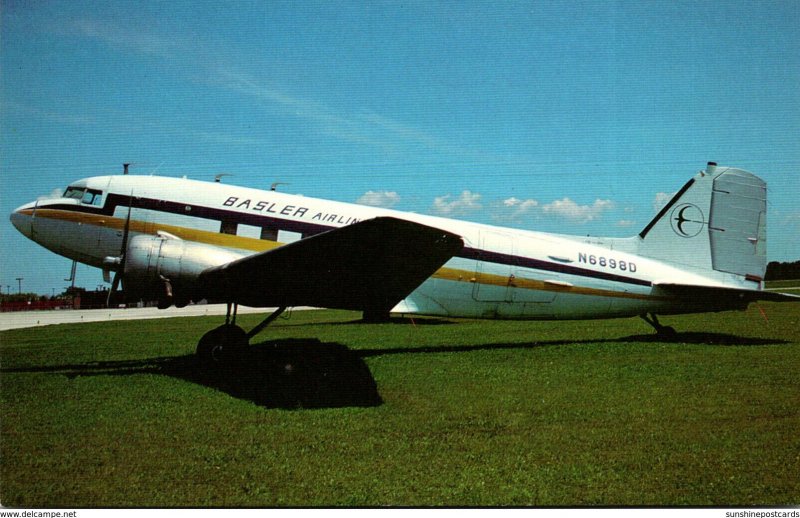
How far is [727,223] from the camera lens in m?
11.4

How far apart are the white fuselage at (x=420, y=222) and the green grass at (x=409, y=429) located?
1.20 m

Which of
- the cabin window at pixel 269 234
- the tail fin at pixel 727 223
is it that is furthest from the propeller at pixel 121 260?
the tail fin at pixel 727 223

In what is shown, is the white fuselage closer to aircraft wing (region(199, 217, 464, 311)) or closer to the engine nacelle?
aircraft wing (region(199, 217, 464, 311))

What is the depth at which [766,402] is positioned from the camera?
6.27 meters

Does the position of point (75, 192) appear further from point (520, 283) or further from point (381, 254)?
point (520, 283)

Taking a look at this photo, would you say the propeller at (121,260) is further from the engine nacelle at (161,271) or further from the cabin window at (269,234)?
the cabin window at (269,234)

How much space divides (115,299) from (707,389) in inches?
345

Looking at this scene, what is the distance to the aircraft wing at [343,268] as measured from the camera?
21.8ft

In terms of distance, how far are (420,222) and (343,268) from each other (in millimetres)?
1437

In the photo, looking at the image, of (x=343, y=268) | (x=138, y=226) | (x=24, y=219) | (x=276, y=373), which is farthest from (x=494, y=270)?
(x=24, y=219)

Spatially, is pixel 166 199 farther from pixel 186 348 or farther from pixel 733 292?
pixel 733 292

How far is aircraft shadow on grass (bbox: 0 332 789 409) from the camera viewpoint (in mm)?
6948

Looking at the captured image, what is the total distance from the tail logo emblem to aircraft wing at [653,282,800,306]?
127cm

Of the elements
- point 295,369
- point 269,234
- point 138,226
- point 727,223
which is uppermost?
point 727,223
